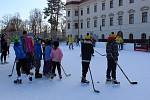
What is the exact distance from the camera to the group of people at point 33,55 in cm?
1159

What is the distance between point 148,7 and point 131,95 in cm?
4082

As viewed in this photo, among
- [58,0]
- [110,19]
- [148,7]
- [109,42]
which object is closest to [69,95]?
[109,42]

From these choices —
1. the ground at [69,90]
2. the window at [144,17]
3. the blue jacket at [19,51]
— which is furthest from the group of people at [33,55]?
the window at [144,17]

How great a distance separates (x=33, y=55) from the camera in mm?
12469

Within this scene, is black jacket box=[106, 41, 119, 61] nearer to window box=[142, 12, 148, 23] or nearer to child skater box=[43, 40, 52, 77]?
child skater box=[43, 40, 52, 77]

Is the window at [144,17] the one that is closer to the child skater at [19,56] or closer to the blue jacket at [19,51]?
the child skater at [19,56]

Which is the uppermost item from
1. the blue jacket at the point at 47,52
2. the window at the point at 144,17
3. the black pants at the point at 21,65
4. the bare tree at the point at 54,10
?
the bare tree at the point at 54,10

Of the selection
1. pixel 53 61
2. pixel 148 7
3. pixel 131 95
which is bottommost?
pixel 131 95

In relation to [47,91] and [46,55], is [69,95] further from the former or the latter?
[46,55]

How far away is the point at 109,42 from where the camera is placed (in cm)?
1138

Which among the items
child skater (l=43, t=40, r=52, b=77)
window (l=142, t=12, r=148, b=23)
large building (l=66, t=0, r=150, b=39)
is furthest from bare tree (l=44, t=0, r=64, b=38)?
child skater (l=43, t=40, r=52, b=77)

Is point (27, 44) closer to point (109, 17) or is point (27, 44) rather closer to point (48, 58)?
point (48, 58)

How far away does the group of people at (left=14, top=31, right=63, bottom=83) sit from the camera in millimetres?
11586

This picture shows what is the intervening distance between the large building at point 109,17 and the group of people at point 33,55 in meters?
36.7
